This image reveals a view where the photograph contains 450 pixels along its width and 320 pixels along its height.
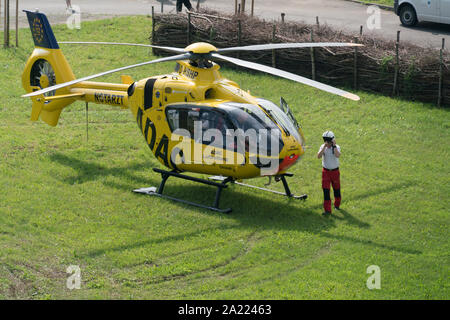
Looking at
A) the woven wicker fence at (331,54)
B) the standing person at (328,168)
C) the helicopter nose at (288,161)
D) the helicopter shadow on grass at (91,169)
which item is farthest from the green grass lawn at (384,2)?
the helicopter nose at (288,161)

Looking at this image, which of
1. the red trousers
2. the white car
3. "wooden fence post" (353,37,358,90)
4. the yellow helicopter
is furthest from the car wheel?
the red trousers

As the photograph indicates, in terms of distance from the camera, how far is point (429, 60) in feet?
63.5

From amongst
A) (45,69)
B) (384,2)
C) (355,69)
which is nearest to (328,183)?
(355,69)

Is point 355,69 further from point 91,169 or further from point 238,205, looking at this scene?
point 91,169

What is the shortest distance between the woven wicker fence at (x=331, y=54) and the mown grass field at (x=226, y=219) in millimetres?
715

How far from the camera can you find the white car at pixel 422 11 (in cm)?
2439

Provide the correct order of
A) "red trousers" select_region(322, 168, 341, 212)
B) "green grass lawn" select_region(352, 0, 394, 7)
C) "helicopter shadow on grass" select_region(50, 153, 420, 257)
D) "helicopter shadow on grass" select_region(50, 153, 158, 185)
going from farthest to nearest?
"green grass lawn" select_region(352, 0, 394, 7) → "helicopter shadow on grass" select_region(50, 153, 158, 185) → "red trousers" select_region(322, 168, 341, 212) → "helicopter shadow on grass" select_region(50, 153, 420, 257)

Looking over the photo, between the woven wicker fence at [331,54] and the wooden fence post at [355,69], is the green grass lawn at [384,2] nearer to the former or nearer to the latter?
the woven wicker fence at [331,54]

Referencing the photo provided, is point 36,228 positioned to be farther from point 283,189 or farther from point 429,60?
point 429,60

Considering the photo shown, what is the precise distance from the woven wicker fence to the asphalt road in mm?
1730

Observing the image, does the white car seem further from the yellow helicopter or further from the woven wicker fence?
the yellow helicopter

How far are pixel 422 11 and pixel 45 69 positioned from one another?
1531cm

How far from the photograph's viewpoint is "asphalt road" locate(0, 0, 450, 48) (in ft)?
83.3
